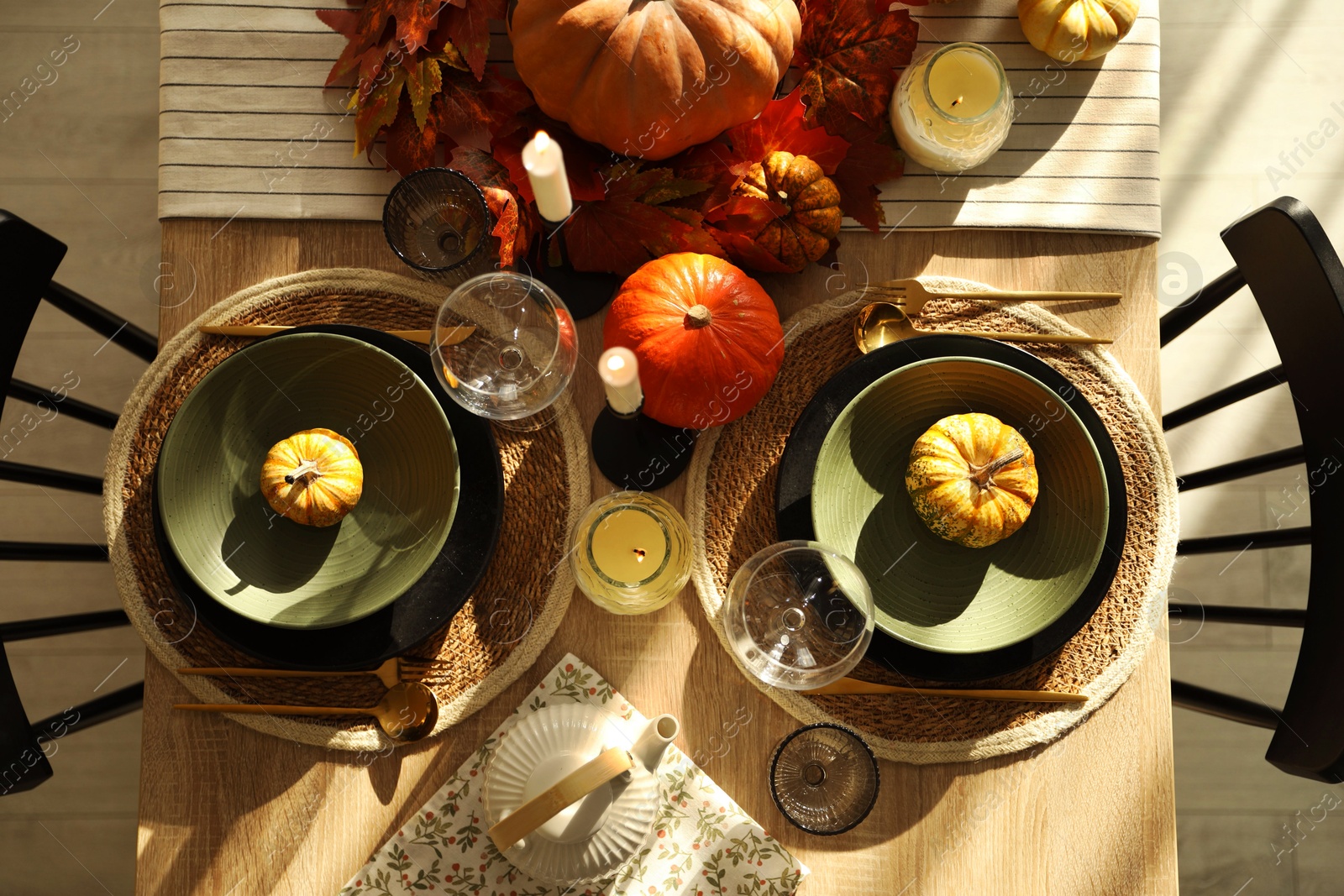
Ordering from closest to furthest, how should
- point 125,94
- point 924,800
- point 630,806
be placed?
1. point 630,806
2. point 924,800
3. point 125,94

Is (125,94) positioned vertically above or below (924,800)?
above

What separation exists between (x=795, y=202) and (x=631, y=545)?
0.54 m

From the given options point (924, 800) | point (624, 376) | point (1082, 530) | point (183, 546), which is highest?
point (624, 376)

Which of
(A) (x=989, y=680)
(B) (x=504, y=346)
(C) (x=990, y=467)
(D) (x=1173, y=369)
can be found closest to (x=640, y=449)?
(B) (x=504, y=346)

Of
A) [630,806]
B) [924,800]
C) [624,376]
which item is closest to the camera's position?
[624,376]

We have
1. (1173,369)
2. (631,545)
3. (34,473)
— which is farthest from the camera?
(1173,369)

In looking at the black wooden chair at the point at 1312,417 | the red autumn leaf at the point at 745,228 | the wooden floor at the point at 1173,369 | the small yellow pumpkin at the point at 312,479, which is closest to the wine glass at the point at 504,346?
the small yellow pumpkin at the point at 312,479

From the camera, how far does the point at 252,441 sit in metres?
1.24

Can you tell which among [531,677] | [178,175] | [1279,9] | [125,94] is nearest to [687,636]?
[531,677]

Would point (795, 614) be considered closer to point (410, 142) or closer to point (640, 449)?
point (640, 449)

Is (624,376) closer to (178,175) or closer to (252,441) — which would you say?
(252,441)

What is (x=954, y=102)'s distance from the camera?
1.33 m

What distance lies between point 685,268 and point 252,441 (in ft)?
2.12

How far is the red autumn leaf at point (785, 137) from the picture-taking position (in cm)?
132
